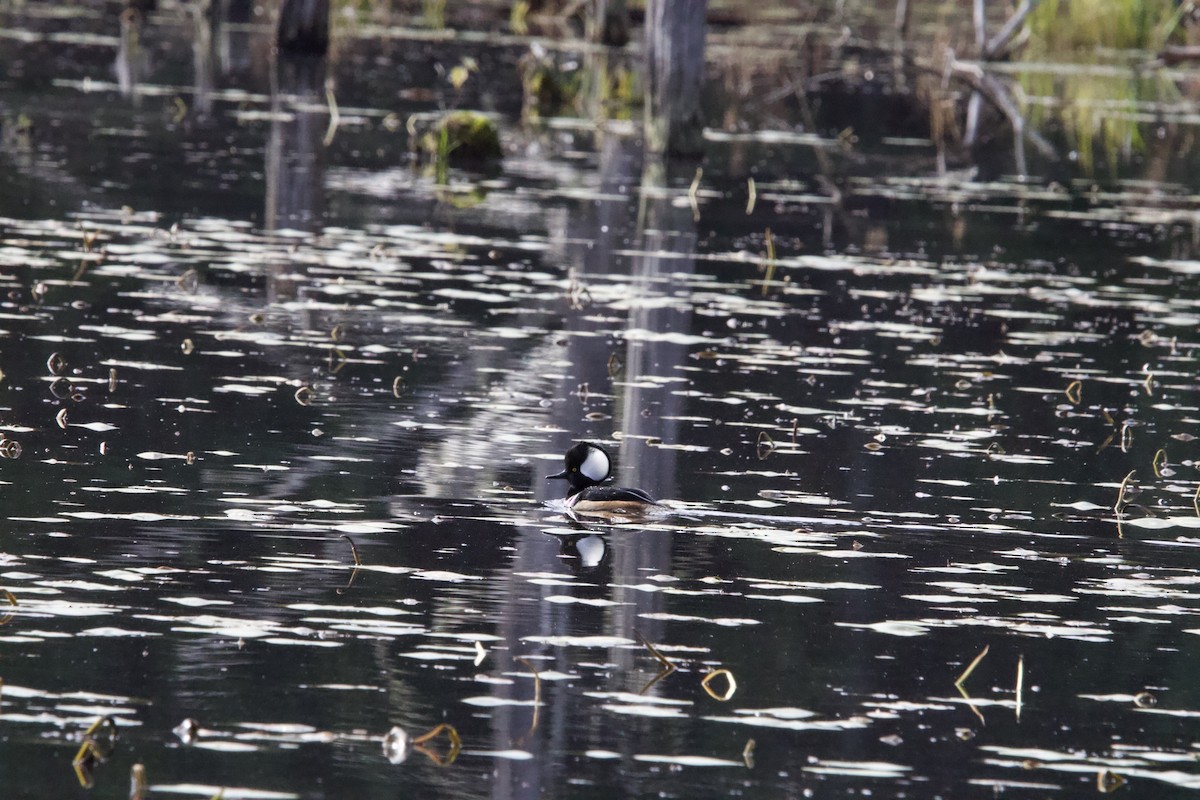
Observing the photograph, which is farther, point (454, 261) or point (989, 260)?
point (989, 260)

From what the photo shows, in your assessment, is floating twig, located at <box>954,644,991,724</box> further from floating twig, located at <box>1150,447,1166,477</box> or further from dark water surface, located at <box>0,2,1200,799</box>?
floating twig, located at <box>1150,447,1166,477</box>

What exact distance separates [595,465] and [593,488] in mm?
141

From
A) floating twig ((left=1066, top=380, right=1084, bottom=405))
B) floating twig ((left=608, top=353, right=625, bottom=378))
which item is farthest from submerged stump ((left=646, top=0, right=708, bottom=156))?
floating twig ((left=1066, top=380, right=1084, bottom=405))

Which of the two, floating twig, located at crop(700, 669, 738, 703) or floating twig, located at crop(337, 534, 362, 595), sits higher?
floating twig, located at crop(337, 534, 362, 595)

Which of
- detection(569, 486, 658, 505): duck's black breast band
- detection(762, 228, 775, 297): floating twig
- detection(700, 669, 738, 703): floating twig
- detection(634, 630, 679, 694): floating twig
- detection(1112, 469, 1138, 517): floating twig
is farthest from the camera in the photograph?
detection(762, 228, 775, 297): floating twig

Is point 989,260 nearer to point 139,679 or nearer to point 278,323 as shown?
point 278,323

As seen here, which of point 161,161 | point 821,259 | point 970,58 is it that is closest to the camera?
point 821,259

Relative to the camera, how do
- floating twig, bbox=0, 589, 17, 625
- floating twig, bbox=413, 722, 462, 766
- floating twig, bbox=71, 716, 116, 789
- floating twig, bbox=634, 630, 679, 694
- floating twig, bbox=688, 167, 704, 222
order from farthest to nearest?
floating twig, bbox=688, 167, 704, 222 < floating twig, bbox=0, 589, 17, 625 < floating twig, bbox=634, 630, 679, 694 < floating twig, bbox=413, 722, 462, 766 < floating twig, bbox=71, 716, 116, 789

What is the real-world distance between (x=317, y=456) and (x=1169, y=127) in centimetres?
2760

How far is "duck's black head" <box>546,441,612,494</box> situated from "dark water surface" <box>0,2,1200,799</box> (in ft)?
0.63

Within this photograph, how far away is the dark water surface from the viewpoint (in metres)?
7.14

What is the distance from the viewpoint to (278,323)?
1486 centimetres

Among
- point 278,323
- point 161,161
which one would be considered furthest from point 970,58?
point 278,323

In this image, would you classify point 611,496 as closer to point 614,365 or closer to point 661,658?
point 661,658
